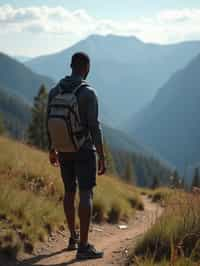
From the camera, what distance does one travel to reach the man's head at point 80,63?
5.84 metres

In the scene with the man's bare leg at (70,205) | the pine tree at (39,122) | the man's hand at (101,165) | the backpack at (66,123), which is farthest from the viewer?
the pine tree at (39,122)

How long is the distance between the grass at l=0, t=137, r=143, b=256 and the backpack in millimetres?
1361

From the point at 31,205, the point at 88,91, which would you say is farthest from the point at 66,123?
the point at 31,205

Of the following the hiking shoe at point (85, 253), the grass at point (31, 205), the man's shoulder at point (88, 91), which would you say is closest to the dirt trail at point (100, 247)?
the hiking shoe at point (85, 253)

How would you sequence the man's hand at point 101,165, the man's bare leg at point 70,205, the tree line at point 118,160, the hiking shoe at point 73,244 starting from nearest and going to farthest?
the man's hand at point 101,165, the man's bare leg at point 70,205, the hiking shoe at point 73,244, the tree line at point 118,160

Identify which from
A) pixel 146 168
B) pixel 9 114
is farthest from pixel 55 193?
pixel 9 114

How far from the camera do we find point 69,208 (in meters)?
6.29

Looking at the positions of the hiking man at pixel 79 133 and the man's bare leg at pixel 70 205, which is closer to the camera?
the hiking man at pixel 79 133

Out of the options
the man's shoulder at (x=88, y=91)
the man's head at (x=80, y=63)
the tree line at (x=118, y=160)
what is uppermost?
the tree line at (x=118, y=160)

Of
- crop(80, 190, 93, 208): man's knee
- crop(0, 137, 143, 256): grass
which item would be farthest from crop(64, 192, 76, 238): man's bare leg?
crop(0, 137, 143, 256): grass

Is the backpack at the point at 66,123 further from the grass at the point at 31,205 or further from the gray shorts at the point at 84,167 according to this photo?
the grass at the point at 31,205

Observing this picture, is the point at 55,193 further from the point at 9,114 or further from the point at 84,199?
the point at 9,114

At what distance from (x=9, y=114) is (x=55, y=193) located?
169m

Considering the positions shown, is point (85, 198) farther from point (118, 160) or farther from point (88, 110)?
point (118, 160)
